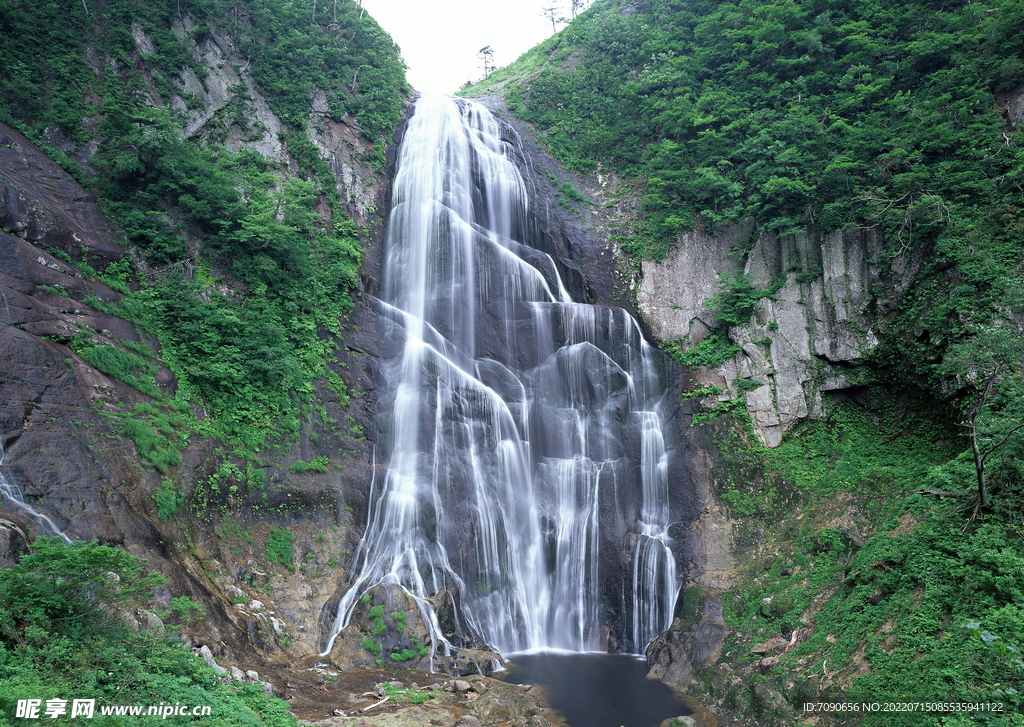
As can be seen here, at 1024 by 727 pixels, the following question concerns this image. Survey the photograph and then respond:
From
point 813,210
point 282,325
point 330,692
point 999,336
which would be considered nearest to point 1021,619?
point 999,336

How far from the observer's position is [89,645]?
5.97 metres

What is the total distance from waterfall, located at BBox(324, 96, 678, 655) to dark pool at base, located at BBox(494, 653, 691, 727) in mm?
871

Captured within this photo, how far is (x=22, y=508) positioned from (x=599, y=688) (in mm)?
10154

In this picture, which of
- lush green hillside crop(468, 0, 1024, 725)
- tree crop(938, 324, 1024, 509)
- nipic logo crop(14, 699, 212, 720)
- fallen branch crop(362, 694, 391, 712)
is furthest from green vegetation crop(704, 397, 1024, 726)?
nipic logo crop(14, 699, 212, 720)

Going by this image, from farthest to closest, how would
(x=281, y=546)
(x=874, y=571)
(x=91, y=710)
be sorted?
(x=281, y=546)
(x=874, y=571)
(x=91, y=710)

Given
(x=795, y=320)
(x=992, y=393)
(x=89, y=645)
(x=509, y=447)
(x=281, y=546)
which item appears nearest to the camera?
(x=89, y=645)

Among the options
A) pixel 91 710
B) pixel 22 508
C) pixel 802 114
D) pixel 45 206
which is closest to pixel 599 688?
pixel 91 710

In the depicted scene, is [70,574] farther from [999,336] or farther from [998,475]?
[999,336]

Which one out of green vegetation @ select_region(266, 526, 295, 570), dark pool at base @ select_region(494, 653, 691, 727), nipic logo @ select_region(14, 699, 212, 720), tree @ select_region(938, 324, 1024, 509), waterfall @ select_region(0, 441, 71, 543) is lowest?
dark pool at base @ select_region(494, 653, 691, 727)

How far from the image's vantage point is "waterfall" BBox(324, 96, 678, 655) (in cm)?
1355

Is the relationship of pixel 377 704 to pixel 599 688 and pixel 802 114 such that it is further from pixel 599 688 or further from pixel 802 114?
pixel 802 114

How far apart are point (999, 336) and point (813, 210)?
8358mm

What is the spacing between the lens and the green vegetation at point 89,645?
5402 millimetres

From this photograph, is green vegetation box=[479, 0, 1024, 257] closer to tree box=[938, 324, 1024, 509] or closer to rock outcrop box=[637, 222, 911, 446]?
rock outcrop box=[637, 222, 911, 446]
